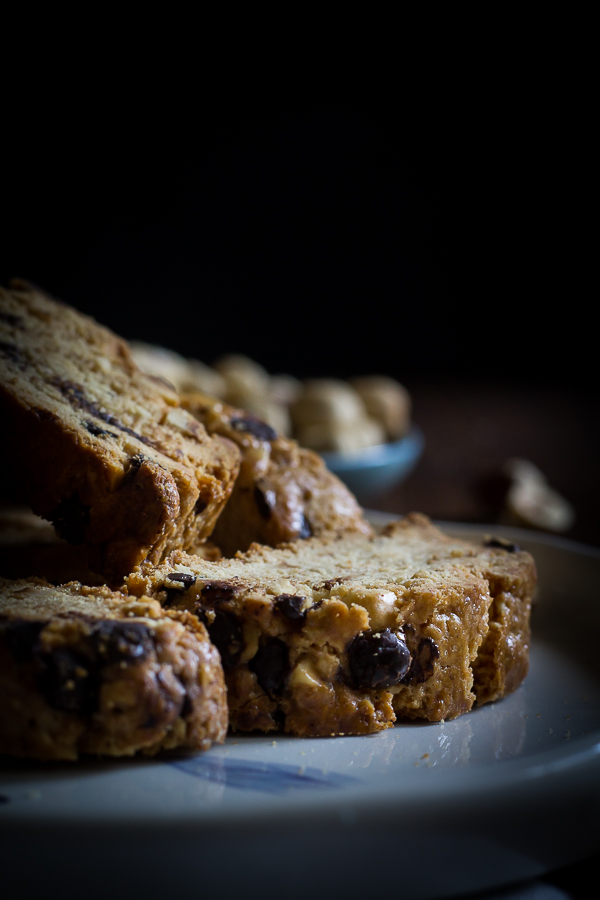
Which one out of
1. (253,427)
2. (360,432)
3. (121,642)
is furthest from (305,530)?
(360,432)

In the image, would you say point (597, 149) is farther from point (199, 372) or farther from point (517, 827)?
point (517, 827)

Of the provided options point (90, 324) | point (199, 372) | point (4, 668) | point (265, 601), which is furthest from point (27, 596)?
point (199, 372)

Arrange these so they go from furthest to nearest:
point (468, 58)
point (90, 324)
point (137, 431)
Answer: point (468, 58), point (90, 324), point (137, 431)

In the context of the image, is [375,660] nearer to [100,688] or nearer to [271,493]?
[100,688]

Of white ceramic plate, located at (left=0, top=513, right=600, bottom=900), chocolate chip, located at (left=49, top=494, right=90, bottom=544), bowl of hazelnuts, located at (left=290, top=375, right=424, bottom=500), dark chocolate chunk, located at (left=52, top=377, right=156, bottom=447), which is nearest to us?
white ceramic plate, located at (left=0, top=513, right=600, bottom=900)

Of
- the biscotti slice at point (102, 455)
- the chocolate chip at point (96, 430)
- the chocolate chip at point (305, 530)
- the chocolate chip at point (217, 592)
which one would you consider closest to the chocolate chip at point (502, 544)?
the chocolate chip at point (305, 530)

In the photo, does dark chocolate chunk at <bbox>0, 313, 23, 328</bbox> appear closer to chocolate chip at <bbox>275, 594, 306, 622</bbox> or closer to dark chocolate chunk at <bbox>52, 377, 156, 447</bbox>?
dark chocolate chunk at <bbox>52, 377, 156, 447</bbox>

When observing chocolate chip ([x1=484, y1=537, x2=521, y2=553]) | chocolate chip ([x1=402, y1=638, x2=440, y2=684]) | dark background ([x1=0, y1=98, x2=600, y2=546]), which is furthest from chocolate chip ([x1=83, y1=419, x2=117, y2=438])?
dark background ([x1=0, y1=98, x2=600, y2=546])
